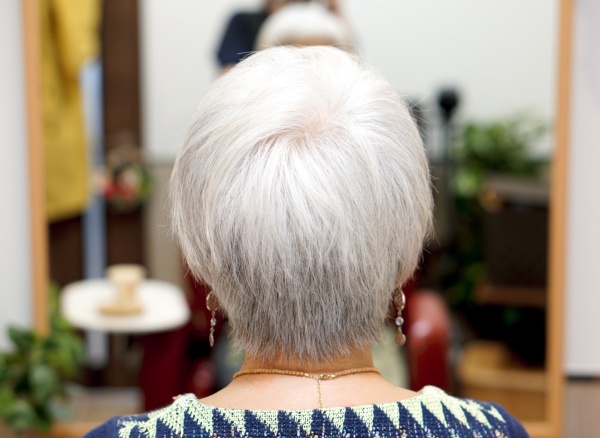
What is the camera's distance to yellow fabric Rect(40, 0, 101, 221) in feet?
6.17

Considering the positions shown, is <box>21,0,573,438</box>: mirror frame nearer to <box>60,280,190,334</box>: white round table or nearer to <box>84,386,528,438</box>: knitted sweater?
<box>60,280,190,334</box>: white round table

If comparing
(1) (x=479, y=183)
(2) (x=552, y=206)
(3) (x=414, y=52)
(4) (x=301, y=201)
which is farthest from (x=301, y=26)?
(4) (x=301, y=201)

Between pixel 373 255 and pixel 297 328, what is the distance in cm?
12

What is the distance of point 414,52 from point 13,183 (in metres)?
0.94

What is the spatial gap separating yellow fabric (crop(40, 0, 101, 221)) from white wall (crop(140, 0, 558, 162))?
0.14m

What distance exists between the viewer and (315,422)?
0.90m

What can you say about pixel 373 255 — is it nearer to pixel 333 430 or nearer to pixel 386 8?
pixel 333 430

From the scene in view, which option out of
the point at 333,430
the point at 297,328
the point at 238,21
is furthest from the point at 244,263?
the point at 238,21

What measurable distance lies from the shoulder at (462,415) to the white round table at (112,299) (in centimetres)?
114

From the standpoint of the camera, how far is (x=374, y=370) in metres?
0.98

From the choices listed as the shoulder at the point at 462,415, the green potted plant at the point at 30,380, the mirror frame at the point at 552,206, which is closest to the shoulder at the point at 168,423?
the shoulder at the point at 462,415

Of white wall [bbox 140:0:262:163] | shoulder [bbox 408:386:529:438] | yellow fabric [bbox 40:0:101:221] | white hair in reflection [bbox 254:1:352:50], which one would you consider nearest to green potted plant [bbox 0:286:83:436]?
yellow fabric [bbox 40:0:101:221]

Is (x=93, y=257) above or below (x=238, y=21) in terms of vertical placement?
below

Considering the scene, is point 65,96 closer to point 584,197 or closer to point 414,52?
point 414,52
